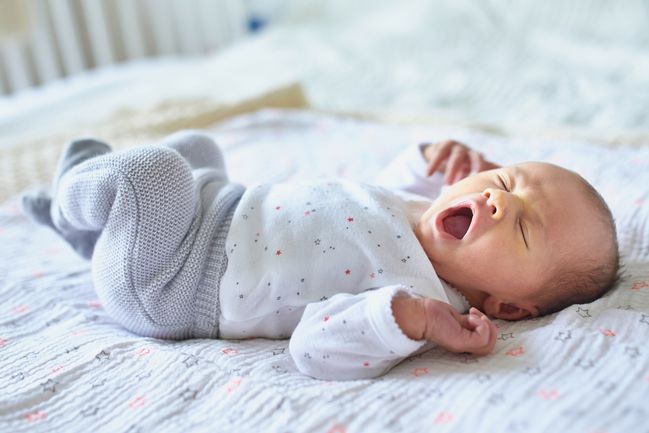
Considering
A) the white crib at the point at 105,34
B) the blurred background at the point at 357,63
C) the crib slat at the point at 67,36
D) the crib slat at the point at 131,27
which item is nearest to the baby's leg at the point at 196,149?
the blurred background at the point at 357,63

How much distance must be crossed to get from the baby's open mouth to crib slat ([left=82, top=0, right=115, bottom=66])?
224cm

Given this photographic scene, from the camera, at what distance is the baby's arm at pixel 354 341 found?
2.65ft

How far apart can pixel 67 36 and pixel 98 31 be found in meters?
0.15

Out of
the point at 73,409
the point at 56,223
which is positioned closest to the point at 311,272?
the point at 73,409

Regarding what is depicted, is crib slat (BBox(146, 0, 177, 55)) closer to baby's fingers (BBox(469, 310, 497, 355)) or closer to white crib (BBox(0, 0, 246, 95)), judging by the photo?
white crib (BBox(0, 0, 246, 95))

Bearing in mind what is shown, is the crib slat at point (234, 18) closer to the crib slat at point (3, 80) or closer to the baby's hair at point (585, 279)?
the crib slat at point (3, 80)

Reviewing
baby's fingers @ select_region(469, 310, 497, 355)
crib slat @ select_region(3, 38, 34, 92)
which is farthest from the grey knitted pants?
crib slat @ select_region(3, 38, 34, 92)

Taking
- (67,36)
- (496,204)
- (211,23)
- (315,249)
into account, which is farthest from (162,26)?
(496,204)

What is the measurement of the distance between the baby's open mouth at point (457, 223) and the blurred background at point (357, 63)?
2.70ft

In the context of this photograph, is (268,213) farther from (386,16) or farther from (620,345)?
(386,16)

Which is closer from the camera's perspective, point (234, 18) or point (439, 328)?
point (439, 328)

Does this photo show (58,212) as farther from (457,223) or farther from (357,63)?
(357,63)

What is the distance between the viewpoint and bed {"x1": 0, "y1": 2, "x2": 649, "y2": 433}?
724mm

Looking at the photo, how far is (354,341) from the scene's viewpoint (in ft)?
2.71
